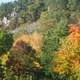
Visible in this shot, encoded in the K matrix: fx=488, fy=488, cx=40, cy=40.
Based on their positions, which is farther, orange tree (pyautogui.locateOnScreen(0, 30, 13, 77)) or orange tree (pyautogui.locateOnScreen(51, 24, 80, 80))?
orange tree (pyautogui.locateOnScreen(51, 24, 80, 80))

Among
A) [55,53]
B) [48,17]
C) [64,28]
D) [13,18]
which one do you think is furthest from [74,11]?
[55,53]

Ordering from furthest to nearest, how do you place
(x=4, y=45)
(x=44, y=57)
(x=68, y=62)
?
(x=44, y=57) → (x=4, y=45) → (x=68, y=62)

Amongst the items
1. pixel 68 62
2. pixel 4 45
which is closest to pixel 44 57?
pixel 68 62

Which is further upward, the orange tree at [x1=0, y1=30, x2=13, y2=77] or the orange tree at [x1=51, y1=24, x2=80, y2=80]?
the orange tree at [x1=0, y1=30, x2=13, y2=77]

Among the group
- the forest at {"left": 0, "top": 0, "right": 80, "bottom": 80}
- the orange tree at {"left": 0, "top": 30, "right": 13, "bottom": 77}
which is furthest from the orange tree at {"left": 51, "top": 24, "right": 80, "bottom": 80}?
the orange tree at {"left": 0, "top": 30, "right": 13, "bottom": 77}

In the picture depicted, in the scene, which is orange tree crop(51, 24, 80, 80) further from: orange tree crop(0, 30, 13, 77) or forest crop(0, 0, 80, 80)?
orange tree crop(0, 30, 13, 77)

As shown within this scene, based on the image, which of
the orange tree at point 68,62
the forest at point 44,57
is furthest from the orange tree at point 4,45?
the orange tree at point 68,62

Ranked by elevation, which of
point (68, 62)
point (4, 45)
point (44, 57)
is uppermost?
point (4, 45)

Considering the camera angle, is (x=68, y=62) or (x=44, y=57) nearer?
(x=68, y=62)

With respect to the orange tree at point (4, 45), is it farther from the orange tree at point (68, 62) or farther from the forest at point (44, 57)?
the orange tree at point (68, 62)

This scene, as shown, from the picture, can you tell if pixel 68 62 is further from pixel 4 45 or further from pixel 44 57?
pixel 4 45

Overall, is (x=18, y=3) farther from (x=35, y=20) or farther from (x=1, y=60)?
(x=1, y=60)

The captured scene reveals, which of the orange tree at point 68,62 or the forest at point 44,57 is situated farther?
the orange tree at point 68,62

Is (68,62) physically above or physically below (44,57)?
below
